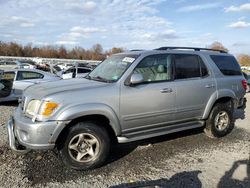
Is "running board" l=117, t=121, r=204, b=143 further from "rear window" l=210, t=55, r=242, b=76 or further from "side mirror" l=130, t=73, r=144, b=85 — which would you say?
"rear window" l=210, t=55, r=242, b=76

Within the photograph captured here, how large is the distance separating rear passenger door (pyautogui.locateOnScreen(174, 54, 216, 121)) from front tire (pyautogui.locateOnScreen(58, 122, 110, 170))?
5.63 ft

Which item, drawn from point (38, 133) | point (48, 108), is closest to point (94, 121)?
point (48, 108)

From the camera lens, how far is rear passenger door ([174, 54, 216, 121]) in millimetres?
5730

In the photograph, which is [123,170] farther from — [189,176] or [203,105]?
[203,105]

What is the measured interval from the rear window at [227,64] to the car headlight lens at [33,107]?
391 centimetres

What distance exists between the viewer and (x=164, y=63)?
5.66 meters

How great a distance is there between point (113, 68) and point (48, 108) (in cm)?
166

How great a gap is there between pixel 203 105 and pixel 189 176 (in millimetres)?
2015

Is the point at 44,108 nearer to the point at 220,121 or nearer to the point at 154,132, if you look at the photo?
the point at 154,132

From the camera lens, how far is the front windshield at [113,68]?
5.28 metres

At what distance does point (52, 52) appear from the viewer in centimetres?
8725

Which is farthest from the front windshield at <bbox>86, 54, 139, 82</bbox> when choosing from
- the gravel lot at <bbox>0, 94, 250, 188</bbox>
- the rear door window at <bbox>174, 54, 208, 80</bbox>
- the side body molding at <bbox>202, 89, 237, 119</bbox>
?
the side body molding at <bbox>202, 89, 237, 119</bbox>

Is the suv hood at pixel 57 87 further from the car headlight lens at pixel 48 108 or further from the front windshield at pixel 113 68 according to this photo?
the front windshield at pixel 113 68

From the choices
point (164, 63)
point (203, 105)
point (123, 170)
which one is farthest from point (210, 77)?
point (123, 170)
